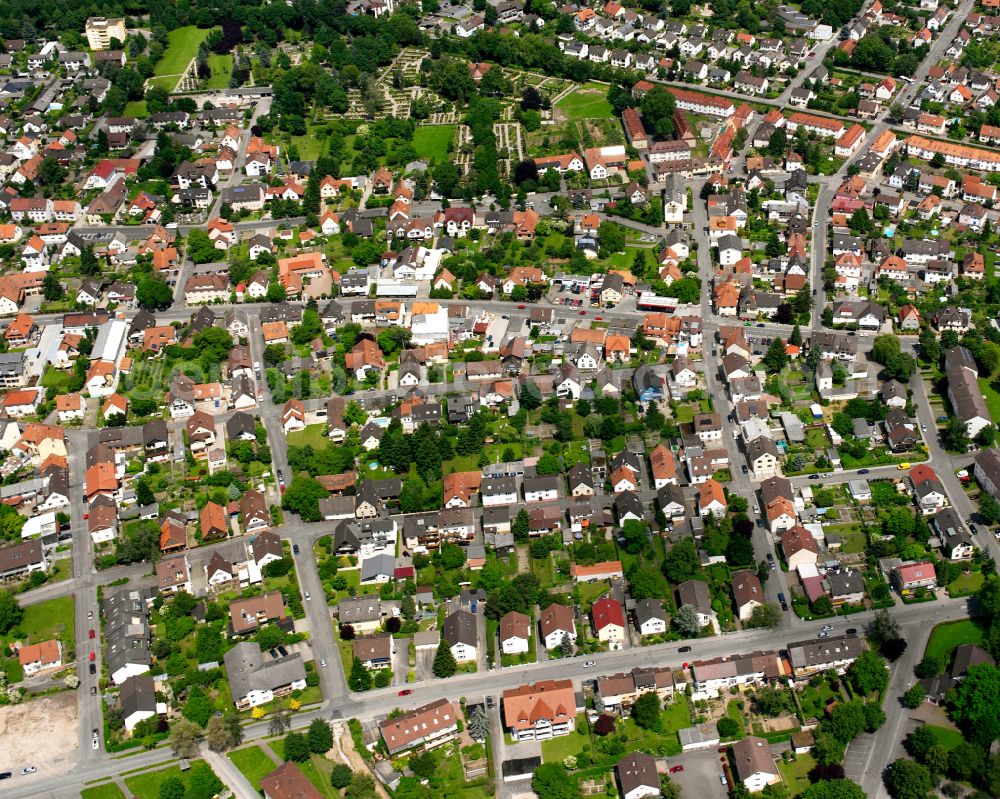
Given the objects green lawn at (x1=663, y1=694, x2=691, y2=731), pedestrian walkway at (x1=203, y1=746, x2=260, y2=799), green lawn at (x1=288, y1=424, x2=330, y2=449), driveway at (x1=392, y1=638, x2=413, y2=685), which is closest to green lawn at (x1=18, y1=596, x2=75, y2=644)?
pedestrian walkway at (x1=203, y1=746, x2=260, y2=799)

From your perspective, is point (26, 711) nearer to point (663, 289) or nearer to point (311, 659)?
point (311, 659)

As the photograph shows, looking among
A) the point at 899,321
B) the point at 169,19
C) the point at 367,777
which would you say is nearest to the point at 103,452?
the point at 367,777

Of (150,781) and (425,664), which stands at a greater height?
(425,664)

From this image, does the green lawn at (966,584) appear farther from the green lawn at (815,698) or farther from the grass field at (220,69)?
the grass field at (220,69)

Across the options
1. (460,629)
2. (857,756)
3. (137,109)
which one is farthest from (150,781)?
(137,109)

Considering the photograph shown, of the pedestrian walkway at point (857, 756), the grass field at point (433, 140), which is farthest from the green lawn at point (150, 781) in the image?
the grass field at point (433, 140)

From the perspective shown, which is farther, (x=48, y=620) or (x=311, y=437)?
(x=311, y=437)

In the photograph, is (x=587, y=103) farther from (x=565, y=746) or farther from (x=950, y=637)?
(x=565, y=746)
